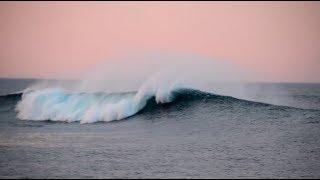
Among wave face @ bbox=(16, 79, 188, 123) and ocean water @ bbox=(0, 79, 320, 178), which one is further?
wave face @ bbox=(16, 79, 188, 123)

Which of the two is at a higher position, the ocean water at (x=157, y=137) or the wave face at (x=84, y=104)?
the ocean water at (x=157, y=137)

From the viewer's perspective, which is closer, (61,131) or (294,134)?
(294,134)

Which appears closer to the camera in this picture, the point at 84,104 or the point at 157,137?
the point at 157,137

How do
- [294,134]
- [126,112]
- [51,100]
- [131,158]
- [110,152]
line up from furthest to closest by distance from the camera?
[51,100], [126,112], [294,134], [110,152], [131,158]

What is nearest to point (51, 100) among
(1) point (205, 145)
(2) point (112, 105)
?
(2) point (112, 105)

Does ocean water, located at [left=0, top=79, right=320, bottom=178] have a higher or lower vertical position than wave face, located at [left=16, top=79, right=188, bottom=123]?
higher

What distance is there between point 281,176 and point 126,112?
10614 mm

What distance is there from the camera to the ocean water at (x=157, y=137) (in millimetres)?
8234

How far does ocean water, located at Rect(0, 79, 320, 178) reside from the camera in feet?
27.0

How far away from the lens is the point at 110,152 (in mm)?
9758

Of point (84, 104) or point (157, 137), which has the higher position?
point (157, 137)

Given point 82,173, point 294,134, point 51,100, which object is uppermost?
point 82,173

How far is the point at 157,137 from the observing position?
12102 millimetres

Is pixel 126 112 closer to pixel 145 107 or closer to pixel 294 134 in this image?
pixel 145 107
